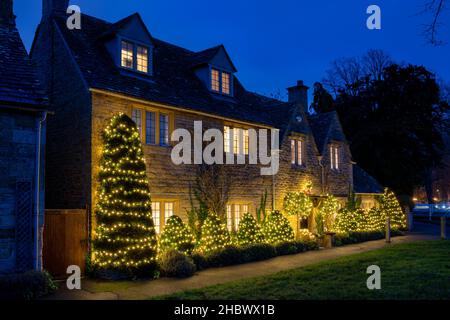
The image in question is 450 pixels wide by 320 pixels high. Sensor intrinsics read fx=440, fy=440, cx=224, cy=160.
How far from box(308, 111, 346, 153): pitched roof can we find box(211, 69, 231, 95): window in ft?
26.8

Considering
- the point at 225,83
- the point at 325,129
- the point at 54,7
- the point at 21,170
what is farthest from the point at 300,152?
the point at 21,170

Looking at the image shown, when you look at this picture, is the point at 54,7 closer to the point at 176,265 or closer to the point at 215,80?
the point at 215,80

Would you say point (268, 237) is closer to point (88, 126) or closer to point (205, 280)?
point (205, 280)

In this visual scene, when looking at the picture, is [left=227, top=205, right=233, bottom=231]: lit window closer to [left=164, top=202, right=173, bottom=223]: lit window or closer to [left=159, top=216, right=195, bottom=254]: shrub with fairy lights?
[left=164, top=202, right=173, bottom=223]: lit window

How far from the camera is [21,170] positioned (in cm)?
1171

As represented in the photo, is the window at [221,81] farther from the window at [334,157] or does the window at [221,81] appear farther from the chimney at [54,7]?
the window at [334,157]

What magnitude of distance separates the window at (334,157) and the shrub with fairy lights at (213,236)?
1294 centimetres

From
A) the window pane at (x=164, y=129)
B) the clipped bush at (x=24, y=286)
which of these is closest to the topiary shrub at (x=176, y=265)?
the clipped bush at (x=24, y=286)

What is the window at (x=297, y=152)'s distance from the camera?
2428cm

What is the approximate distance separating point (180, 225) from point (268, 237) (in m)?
5.47

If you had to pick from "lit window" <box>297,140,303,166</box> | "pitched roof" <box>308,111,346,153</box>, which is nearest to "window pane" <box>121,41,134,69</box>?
"lit window" <box>297,140,303,166</box>

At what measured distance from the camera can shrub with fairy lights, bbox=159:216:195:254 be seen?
15.6m

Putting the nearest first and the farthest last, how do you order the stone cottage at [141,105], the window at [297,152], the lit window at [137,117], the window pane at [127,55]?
the stone cottage at [141,105]
the lit window at [137,117]
the window pane at [127,55]
the window at [297,152]

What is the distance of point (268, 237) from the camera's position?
1986 cm
